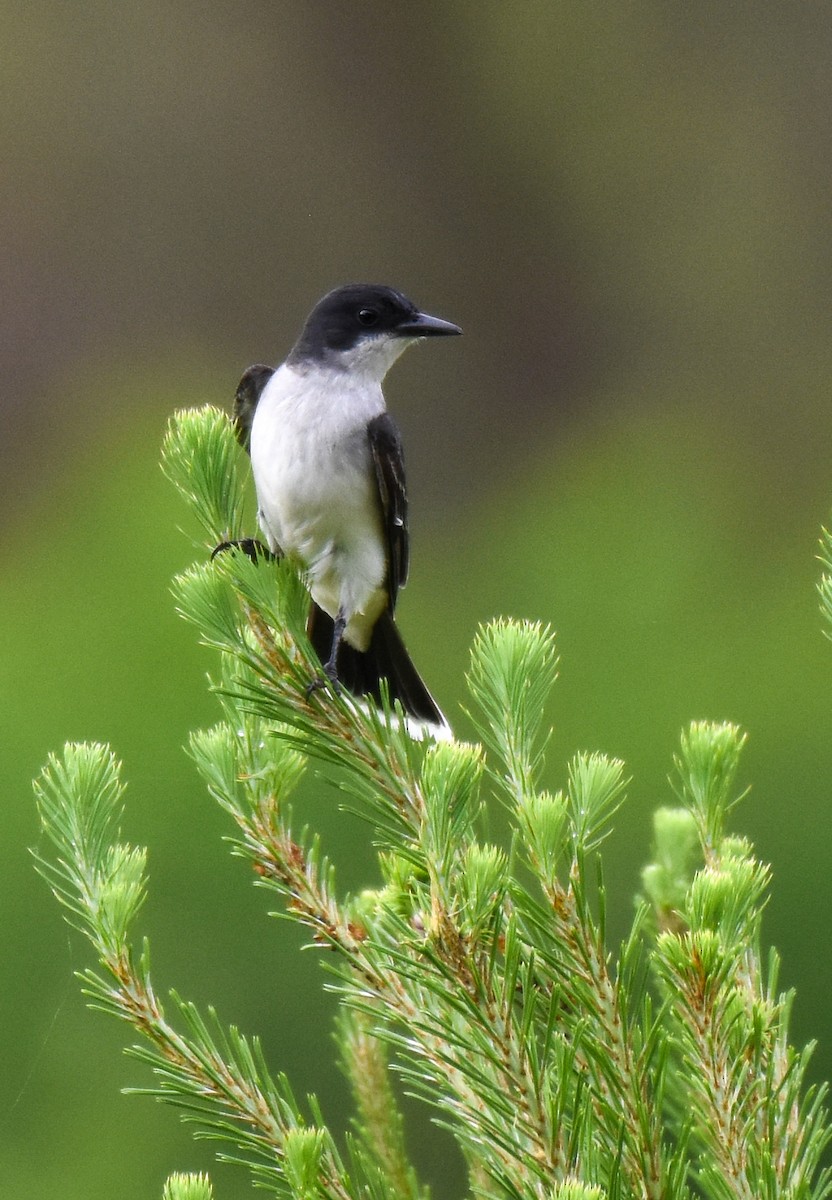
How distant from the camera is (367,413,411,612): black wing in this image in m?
1.21

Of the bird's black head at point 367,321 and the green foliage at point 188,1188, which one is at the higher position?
the bird's black head at point 367,321

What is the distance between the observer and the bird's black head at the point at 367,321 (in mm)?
1319

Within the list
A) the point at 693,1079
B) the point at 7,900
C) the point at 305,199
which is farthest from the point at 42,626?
the point at 693,1079

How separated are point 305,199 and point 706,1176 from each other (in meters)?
2.10

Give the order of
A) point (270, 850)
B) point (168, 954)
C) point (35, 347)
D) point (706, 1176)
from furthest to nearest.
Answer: point (35, 347), point (168, 954), point (270, 850), point (706, 1176)

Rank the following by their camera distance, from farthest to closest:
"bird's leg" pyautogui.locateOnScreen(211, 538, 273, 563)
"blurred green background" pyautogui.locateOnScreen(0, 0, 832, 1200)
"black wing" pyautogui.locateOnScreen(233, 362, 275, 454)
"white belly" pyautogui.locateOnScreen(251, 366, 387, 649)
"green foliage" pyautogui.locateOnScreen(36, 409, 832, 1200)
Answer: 1. "blurred green background" pyautogui.locateOnScreen(0, 0, 832, 1200)
2. "black wing" pyautogui.locateOnScreen(233, 362, 275, 454)
3. "white belly" pyautogui.locateOnScreen(251, 366, 387, 649)
4. "bird's leg" pyautogui.locateOnScreen(211, 538, 273, 563)
5. "green foliage" pyautogui.locateOnScreen(36, 409, 832, 1200)

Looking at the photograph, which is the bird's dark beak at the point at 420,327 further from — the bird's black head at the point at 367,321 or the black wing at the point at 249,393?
the black wing at the point at 249,393

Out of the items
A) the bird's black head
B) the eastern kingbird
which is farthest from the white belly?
the bird's black head

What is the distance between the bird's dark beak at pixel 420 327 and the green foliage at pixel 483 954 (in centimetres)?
59

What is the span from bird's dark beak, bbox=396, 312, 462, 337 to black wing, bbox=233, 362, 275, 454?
0.14m

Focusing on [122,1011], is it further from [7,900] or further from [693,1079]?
[7,900]

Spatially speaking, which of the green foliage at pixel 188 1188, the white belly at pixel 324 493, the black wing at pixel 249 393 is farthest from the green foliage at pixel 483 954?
the black wing at pixel 249 393

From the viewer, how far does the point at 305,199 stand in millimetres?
2346

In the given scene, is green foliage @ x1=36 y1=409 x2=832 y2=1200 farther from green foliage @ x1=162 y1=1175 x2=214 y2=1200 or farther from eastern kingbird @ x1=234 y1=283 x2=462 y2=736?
eastern kingbird @ x1=234 y1=283 x2=462 y2=736
